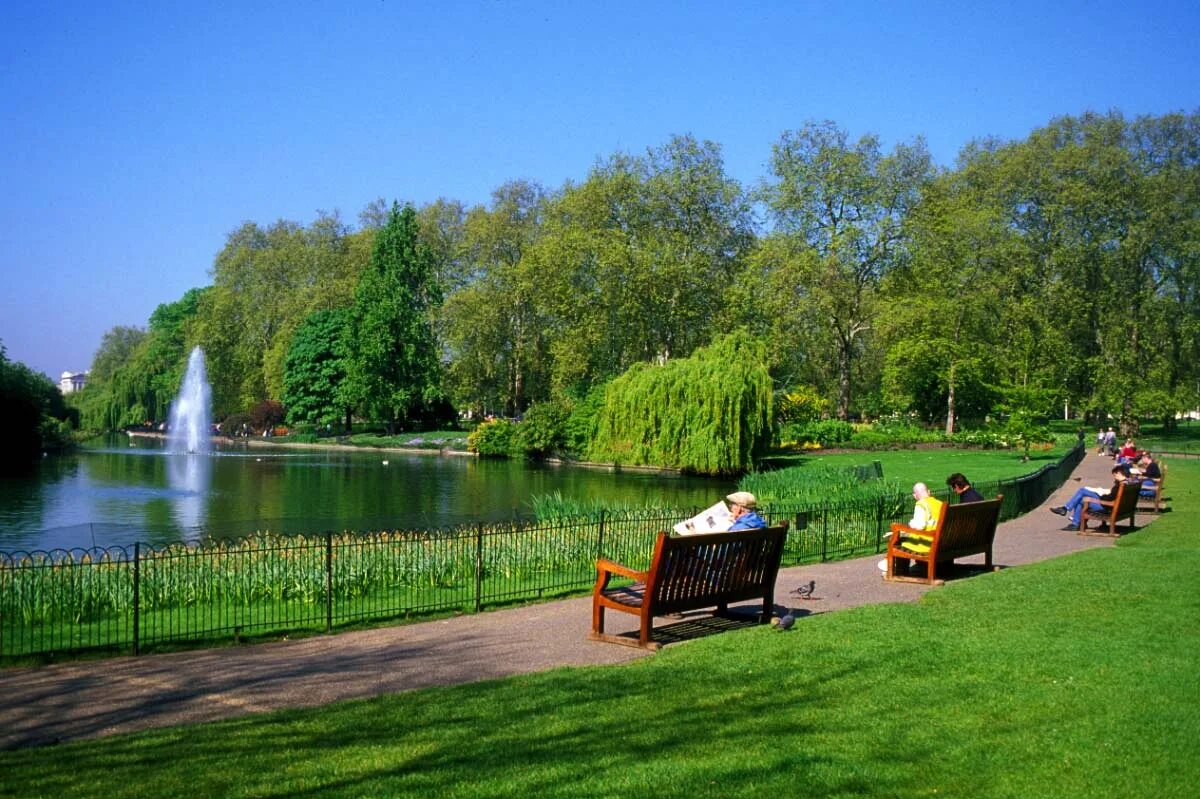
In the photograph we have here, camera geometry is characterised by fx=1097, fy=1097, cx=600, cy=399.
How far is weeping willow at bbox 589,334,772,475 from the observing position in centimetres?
4722

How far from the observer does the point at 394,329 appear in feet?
238

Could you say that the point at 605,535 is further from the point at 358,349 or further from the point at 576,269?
the point at 358,349

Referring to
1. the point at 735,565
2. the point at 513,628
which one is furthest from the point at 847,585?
the point at 513,628

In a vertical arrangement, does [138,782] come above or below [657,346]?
below

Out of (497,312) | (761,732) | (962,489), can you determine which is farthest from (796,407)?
(761,732)

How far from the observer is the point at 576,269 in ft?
211

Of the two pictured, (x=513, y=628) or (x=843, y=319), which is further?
(x=843, y=319)

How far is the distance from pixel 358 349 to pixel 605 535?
5897cm

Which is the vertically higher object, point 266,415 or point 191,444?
point 266,415

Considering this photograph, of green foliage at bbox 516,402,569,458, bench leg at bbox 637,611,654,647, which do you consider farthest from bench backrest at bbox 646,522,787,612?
green foliage at bbox 516,402,569,458

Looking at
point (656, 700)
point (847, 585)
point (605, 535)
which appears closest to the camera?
point (656, 700)

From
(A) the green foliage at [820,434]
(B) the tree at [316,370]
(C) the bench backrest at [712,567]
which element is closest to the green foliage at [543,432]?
(A) the green foliage at [820,434]

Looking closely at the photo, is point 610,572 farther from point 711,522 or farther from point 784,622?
point 711,522

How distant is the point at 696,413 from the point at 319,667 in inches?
1553
